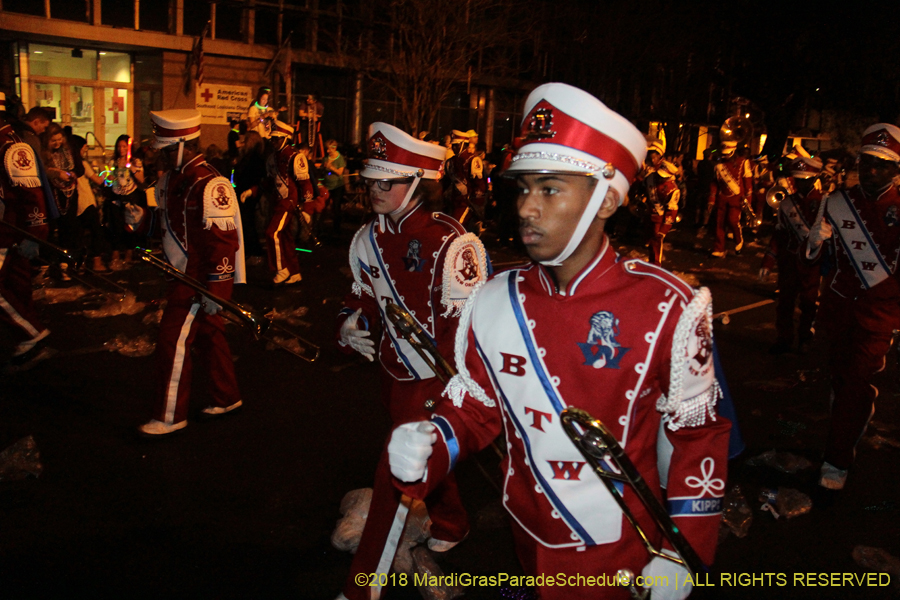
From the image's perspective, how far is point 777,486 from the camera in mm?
5336

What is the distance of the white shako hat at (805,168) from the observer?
336 inches

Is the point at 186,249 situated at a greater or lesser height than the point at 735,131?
lesser

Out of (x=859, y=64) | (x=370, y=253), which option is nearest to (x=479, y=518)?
(x=370, y=253)

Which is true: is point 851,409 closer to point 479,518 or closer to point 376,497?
point 479,518

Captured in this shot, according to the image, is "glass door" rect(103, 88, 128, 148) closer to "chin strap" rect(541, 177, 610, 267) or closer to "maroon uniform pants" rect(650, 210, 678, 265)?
"maroon uniform pants" rect(650, 210, 678, 265)

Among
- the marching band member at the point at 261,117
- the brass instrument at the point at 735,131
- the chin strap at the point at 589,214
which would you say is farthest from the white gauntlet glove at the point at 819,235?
the brass instrument at the point at 735,131

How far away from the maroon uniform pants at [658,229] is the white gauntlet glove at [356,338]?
10.3 m

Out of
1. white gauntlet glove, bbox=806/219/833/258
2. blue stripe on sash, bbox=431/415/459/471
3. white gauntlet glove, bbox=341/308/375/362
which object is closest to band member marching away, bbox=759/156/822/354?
white gauntlet glove, bbox=806/219/833/258

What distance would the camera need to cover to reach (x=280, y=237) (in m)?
10.7

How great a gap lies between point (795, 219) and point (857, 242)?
3.26m

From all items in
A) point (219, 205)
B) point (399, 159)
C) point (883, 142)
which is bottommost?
point (219, 205)

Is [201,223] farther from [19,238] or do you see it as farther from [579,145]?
[579,145]

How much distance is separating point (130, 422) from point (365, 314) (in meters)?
2.82

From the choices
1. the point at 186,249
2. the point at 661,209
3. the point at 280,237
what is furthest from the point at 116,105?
the point at 186,249
